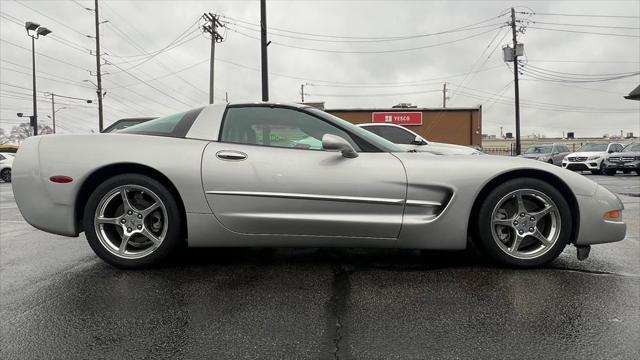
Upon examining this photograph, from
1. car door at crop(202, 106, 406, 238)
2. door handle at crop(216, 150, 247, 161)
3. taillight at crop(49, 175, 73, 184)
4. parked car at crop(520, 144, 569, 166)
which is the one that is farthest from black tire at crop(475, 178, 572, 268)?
parked car at crop(520, 144, 569, 166)

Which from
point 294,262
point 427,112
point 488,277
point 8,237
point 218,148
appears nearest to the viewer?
point 488,277

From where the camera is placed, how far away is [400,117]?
25125 millimetres

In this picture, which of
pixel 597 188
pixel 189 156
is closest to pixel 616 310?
pixel 597 188

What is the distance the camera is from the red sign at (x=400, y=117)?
2500 cm

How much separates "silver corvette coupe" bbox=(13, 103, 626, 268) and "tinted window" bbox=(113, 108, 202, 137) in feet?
0.08

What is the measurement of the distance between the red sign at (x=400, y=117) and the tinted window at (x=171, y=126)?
22187 mm

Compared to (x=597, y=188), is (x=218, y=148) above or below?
above

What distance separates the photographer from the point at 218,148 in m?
3.15

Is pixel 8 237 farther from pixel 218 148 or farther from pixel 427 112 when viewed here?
pixel 427 112

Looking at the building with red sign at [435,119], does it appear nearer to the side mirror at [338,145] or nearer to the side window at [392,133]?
the side window at [392,133]

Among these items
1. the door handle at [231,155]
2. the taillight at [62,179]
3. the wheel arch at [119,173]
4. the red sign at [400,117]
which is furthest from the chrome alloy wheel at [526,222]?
the red sign at [400,117]

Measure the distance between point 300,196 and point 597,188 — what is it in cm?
221

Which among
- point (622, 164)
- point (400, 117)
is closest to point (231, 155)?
point (622, 164)

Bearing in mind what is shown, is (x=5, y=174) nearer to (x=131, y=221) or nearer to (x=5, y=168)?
(x=5, y=168)
